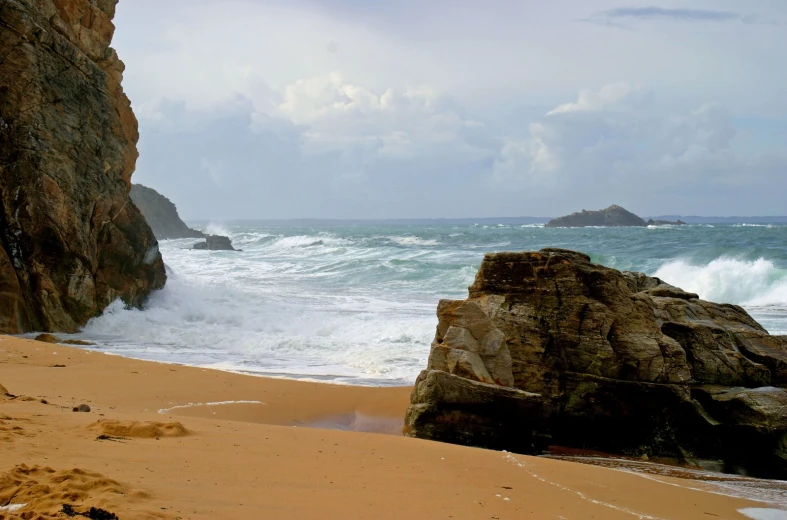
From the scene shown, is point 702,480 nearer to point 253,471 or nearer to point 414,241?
point 253,471

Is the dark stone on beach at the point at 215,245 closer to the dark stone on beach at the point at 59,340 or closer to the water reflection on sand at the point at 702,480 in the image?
the dark stone on beach at the point at 59,340

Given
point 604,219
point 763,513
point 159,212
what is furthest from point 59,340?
point 604,219

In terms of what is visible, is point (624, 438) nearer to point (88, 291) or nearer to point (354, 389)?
point (354, 389)

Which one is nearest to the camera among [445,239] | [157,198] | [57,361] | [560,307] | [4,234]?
[560,307]

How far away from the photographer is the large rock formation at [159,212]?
71688 mm

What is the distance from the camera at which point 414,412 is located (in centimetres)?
831

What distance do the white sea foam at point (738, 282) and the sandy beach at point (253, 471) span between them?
782 inches

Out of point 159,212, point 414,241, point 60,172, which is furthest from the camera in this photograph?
point 159,212

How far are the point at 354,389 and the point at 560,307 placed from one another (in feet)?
11.1

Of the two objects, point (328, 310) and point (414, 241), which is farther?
point (414, 241)

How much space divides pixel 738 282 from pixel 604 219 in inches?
3426

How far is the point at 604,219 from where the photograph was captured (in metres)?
110

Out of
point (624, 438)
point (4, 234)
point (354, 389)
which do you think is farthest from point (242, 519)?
point (4, 234)

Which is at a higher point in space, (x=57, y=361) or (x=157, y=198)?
(x=157, y=198)
